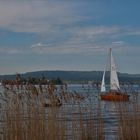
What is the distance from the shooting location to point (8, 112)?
12625mm

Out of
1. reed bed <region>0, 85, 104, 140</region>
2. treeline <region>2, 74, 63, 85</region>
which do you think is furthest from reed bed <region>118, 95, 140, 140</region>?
treeline <region>2, 74, 63, 85</region>

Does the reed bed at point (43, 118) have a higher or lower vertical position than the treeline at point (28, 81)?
lower

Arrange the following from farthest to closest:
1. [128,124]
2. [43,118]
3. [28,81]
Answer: [128,124]
[28,81]
[43,118]

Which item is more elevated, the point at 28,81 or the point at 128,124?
the point at 28,81

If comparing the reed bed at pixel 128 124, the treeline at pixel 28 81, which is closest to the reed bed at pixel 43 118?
the treeline at pixel 28 81

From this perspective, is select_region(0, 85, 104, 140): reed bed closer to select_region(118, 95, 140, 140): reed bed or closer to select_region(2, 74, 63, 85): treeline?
select_region(2, 74, 63, 85): treeline

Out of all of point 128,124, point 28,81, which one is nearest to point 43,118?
point 28,81

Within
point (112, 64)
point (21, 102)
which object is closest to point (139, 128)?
point (21, 102)

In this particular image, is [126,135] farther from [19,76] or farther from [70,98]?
[19,76]

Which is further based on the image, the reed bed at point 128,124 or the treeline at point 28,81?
the reed bed at point 128,124

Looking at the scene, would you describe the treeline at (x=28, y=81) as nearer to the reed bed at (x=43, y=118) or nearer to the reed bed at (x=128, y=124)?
the reed bed at (x=43, y=118)

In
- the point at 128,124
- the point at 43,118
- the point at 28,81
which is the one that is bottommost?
the point at 128,124

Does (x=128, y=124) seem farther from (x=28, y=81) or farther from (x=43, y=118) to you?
(x=28, y=81)

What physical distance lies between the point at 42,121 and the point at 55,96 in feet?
3.30
